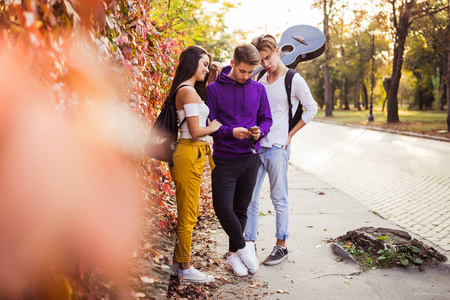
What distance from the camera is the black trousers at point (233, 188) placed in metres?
4.27

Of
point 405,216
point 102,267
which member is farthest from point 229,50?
point 102,267

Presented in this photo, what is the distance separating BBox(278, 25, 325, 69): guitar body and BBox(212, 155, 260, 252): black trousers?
165 centimetres

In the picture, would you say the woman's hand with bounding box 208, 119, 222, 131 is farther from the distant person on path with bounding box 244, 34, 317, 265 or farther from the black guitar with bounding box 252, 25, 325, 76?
the black guitar with bounding box 252, 25, 325, 76

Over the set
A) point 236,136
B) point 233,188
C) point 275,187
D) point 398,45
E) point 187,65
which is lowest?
point 275,187

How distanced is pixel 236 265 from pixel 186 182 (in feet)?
3.64

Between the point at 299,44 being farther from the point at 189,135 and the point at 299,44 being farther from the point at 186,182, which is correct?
the point at 186,182

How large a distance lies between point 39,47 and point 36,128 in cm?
42

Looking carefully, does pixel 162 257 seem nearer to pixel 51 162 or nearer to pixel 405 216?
pixel 51 162

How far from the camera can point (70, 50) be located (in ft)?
6.78

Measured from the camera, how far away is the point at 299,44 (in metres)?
5.58

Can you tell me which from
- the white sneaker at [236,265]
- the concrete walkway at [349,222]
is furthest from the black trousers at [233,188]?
the concrete walkway at [349,222]

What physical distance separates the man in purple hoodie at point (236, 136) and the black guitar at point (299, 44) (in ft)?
4.07

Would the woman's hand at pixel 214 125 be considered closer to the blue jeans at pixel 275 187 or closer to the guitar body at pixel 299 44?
the blue jeans at pixel 275 187

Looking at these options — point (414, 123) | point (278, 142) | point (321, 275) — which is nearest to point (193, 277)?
point (321, 275)
